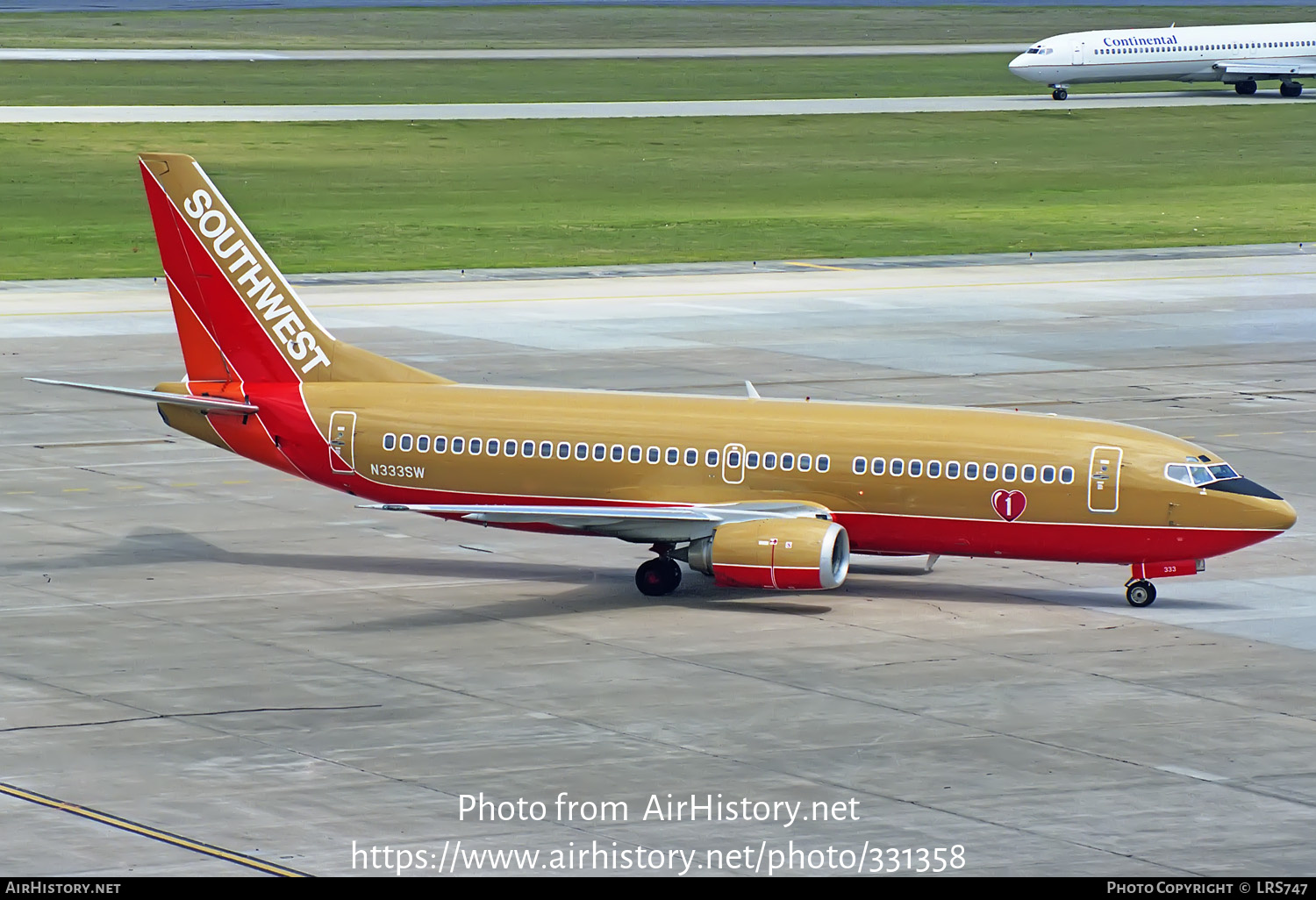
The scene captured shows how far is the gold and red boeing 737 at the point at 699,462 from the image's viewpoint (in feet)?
131

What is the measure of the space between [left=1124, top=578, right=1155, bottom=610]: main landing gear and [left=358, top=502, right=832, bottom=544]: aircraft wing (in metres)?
5.52

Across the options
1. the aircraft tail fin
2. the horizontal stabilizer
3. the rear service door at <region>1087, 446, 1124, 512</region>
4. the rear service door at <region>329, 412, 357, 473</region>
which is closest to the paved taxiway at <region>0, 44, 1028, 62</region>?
the aircraft tail fin

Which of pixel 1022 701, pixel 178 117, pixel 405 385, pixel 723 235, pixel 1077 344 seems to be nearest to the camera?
pixel 1022 701

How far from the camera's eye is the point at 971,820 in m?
28.0

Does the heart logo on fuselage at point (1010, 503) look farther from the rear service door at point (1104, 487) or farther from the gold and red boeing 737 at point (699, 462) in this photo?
the rear service door at point (1104, 487)

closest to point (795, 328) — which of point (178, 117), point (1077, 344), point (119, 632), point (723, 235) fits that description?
point (1077, 344)

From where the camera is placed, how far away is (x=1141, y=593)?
40375 mm

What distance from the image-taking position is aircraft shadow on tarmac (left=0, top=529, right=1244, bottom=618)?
40.2 metres

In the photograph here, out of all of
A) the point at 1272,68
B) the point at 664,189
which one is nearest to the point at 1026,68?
the point at 1272,68

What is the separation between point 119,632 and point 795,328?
41962 mm

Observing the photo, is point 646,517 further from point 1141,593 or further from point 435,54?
point 435,54

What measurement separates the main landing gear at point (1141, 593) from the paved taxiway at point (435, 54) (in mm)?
139731

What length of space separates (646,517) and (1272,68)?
436 ft

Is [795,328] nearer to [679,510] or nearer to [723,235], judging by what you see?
[723,235]
